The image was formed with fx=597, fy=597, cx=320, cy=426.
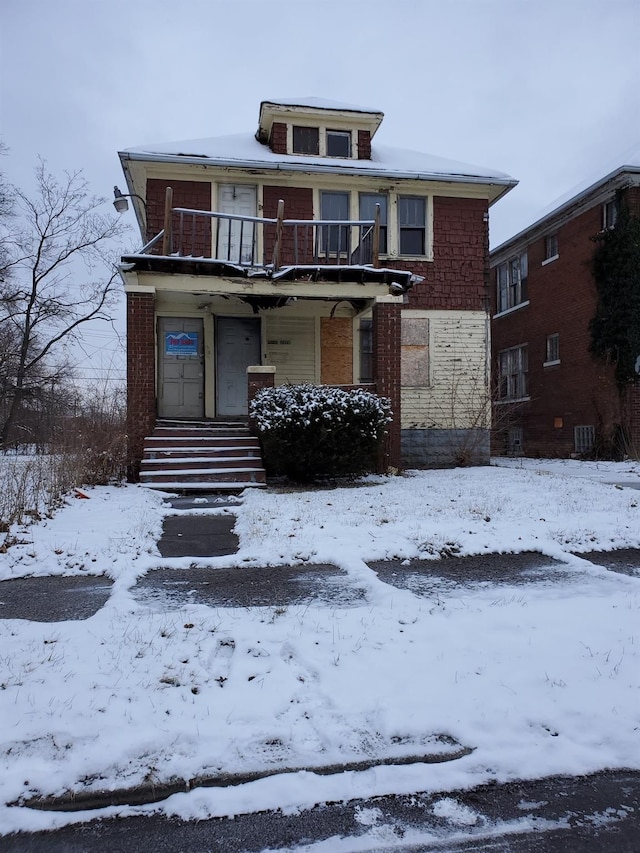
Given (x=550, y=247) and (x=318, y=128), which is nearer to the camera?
(x=318, y=128)

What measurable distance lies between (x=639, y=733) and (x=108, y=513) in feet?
19.1

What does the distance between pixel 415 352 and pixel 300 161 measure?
513 centimetres

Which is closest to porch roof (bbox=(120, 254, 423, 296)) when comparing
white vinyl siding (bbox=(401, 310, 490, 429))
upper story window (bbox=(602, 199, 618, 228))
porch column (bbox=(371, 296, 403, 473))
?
porch column (bbox=(371, 296, 403, 473))

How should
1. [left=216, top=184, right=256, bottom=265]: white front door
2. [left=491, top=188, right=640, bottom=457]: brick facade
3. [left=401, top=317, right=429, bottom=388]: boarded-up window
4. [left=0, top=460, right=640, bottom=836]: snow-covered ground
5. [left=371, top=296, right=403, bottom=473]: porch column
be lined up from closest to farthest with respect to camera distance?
1. [left=0, top=460, right=640, bottom=836]: snow-covered ground
2. [left=371, top=296, right=403, bottom=473]: porch column
3. [left=216, top=184, right=256, bottom=265]: white front door
4. [left=401, top=317, right=429, bottom=388]: boarded-up window
5. [left=491, top=188, right=640, bottom=457]: brick facade

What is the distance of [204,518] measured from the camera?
7.09 metres

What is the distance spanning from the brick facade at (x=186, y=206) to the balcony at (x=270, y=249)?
0.9 inches

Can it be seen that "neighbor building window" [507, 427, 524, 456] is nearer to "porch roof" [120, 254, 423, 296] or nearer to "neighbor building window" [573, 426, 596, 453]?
"neighbor building window" [573, 426, 596, 453]

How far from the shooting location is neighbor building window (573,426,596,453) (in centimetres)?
1677

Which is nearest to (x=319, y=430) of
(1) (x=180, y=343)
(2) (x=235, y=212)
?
(1) (x=180, y=343)

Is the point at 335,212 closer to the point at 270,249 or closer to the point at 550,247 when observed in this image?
the point at 270,249

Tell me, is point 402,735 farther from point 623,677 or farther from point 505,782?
point 623,677

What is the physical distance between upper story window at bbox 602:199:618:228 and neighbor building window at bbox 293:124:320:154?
8.03 meters

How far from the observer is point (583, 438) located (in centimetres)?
1723

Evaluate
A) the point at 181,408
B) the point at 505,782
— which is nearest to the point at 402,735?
the point at 505,782
